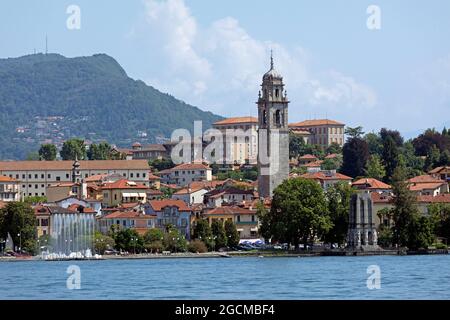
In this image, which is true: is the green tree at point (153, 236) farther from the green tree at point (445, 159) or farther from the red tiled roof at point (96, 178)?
the green tree at point (445, 159)

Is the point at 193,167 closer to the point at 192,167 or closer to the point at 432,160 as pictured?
the point at 192,167

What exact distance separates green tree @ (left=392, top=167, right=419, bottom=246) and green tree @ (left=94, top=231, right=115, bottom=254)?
1591 centimetres

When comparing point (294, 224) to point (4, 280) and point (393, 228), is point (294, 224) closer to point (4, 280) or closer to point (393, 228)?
point (393, 228)

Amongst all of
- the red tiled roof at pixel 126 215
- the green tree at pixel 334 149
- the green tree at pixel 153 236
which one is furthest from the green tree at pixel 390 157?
the green tree at pixel 153 236

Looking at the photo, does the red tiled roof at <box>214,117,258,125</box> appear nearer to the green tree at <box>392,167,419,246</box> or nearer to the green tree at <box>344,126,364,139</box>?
the green tree at <box>344,126,364,139</box>

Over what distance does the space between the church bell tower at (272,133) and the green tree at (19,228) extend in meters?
20.6

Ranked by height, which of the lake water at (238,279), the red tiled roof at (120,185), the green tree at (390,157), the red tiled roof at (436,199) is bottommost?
the lake water at (238,279)

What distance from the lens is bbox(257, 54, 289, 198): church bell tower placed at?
98250 mm

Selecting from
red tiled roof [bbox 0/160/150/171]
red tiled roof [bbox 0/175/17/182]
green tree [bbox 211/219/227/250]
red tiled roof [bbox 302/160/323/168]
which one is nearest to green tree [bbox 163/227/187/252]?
green tree [bbox 211/219/227/250]

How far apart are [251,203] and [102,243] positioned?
18.8m

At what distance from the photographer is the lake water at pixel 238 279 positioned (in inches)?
1677

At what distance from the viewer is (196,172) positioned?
445 ft
